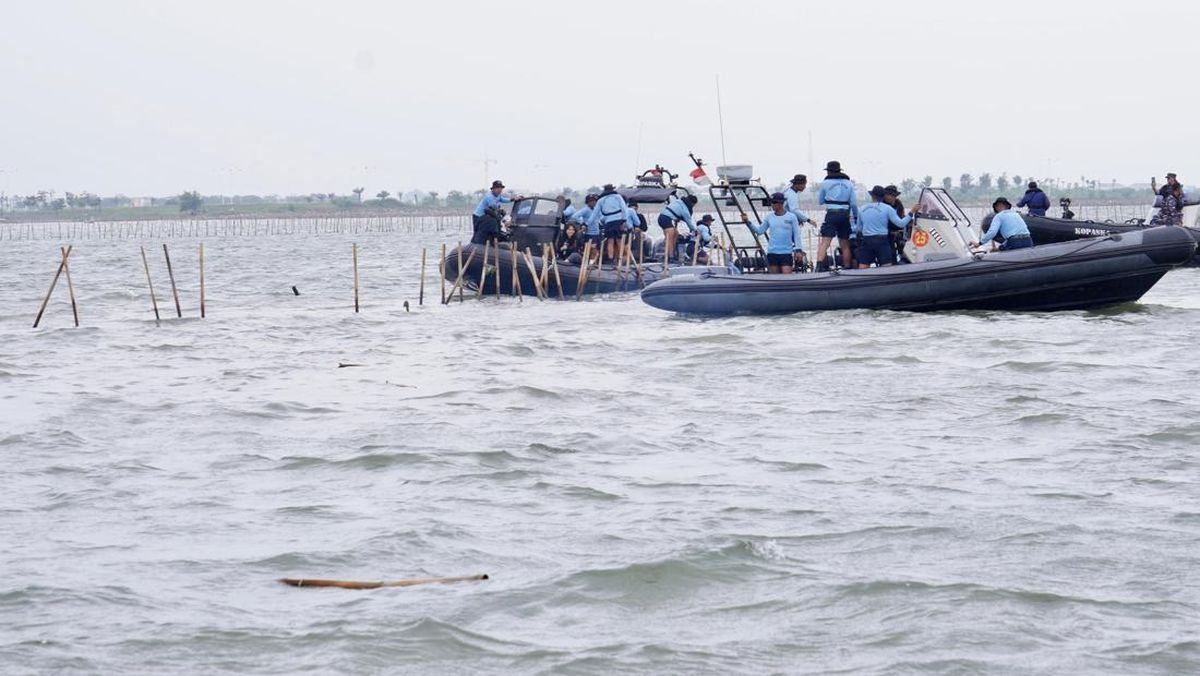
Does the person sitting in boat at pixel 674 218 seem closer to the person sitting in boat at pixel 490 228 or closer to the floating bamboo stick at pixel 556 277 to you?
the floating bamboo stick at pixel 556 277

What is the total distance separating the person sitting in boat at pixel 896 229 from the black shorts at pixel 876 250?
85 millimetres

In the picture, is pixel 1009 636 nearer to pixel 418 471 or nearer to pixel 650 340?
pixel 418 471

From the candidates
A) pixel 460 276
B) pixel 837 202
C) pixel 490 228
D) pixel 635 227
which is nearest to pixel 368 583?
pixel 837 202

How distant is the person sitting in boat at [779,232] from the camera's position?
66.7 feet

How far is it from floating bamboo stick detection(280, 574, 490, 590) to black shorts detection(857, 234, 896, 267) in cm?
1293

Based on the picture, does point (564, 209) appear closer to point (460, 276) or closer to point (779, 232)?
point (460, 276)

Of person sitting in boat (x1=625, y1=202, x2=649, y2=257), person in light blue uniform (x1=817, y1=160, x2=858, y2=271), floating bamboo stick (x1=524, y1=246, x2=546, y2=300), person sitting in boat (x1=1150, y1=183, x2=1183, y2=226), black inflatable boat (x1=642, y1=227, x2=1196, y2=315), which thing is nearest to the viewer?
black inflatable boat (x1=642, y1=227, x2=1196, y2=315)

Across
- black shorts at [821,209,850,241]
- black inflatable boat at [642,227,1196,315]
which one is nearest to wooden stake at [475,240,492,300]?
black inflatable boat at [642,227,1196,315]

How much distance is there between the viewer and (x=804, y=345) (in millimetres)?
18453

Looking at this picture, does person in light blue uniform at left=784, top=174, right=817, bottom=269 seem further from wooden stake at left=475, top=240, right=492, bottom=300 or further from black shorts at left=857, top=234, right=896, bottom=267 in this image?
wooden stake at left=475, top=240, right=492, bottom=300

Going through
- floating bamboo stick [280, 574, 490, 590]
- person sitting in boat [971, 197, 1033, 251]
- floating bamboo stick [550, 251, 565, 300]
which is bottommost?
floating bamboo stick [280, 574, 490, 590]

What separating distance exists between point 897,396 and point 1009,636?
7352 millimetres

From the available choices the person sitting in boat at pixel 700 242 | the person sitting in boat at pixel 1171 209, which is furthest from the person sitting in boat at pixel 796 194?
the person sitting in boat at pixel 1171 209

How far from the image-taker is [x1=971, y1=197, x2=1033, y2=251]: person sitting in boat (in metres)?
20.1
